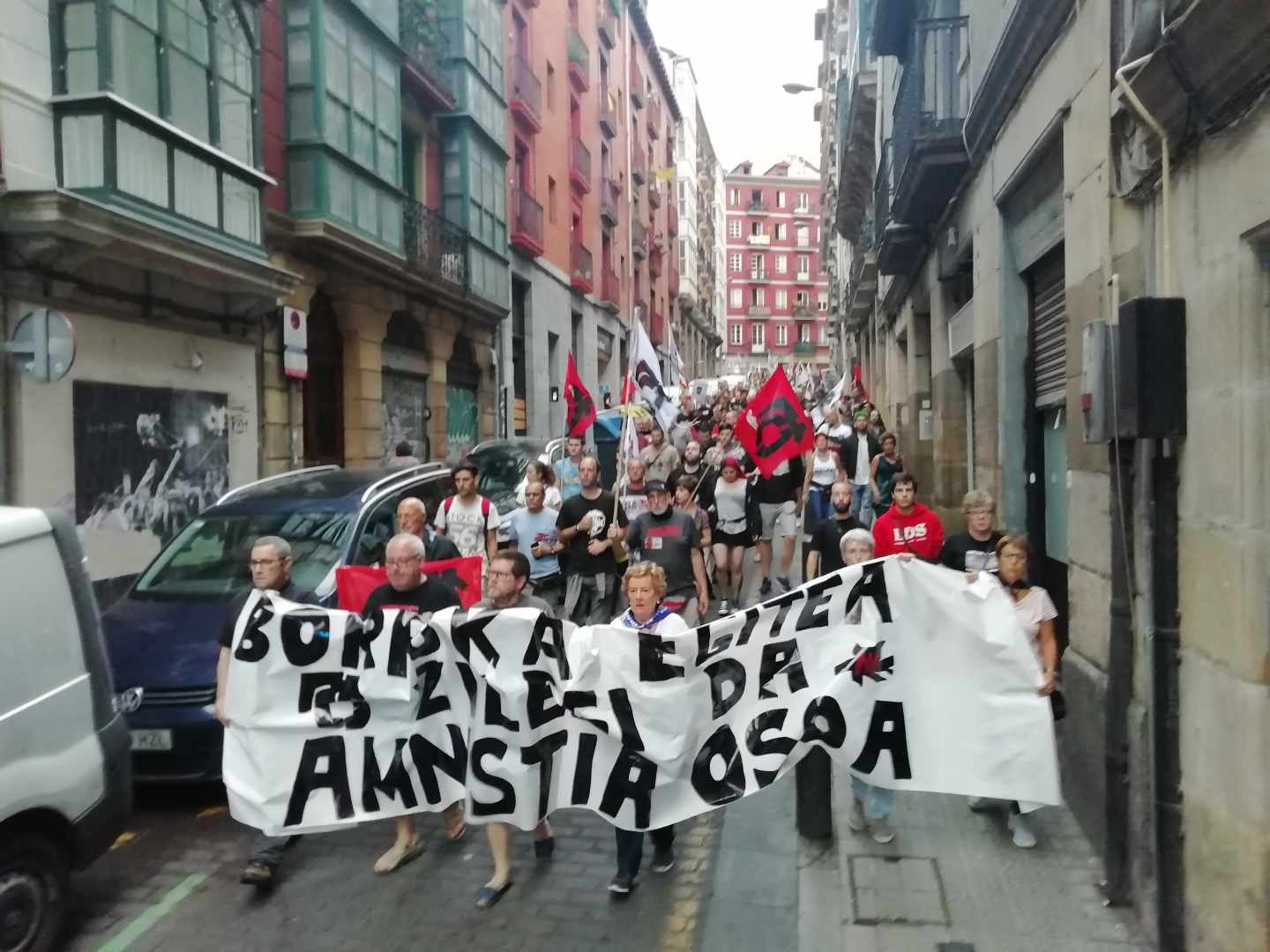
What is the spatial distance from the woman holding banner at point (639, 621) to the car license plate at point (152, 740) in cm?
253

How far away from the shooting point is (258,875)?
16.1ft

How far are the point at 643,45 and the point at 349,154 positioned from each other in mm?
35427

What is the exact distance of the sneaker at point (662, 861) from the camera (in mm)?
5242

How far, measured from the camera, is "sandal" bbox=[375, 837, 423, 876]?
5.19m

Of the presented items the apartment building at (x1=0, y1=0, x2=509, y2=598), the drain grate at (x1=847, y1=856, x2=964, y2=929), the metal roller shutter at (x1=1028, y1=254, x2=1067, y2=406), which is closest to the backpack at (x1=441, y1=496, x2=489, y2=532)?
the apartment building at (x1=0, y1=0, x2=509, y2=598)

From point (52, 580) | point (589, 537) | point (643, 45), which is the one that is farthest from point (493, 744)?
point (643, 45)

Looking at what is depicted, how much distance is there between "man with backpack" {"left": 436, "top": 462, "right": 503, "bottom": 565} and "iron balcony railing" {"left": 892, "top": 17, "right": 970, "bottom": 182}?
223 inches

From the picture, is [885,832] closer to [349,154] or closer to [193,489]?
[193,489]

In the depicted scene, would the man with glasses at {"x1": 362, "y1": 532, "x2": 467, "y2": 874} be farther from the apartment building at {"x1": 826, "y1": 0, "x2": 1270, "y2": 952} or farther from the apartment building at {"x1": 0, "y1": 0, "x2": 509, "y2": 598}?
the apartment building at {"x1": 0, "y1": 0, "x2": 509, "y2": 598}

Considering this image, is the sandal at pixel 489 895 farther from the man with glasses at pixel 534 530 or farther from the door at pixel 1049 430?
the door at pixel 1049 430

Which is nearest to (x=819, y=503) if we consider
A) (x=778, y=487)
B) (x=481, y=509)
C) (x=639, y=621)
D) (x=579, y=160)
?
(x=778, y=487)

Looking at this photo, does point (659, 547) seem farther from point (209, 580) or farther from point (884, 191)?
point (884, 191)

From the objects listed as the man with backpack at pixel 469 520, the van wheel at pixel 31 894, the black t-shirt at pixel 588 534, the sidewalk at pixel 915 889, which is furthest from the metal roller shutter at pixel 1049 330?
the van wheel at pixel 31 894

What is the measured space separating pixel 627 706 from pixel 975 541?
2474mm
